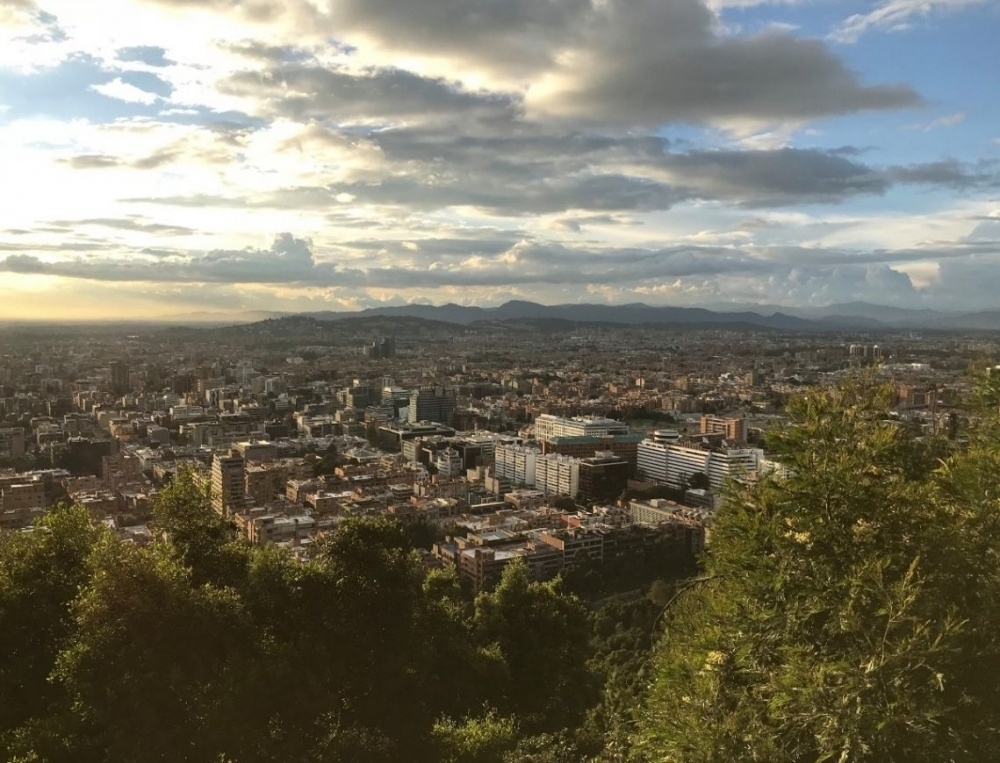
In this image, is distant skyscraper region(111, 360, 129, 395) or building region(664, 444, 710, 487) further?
distant skyscraper region(111, 360, 129, 395)

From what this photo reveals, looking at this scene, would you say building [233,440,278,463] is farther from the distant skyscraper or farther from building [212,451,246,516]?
the distant skyscraper

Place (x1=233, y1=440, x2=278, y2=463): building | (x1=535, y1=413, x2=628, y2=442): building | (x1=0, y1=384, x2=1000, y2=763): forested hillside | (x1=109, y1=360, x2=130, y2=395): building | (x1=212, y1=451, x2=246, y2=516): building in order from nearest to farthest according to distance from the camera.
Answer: (x1=0, y1=384, x2=1000, y2=763): forested hillside → (x1=212, y1=451, x2=246, y2=516): building → (x1=233, y1=440, x2=278, y2=463): building → (x1=535, y1=413, x2=628, y2=442): building → (x1=109, y1=360, x2=130, y2=395): building

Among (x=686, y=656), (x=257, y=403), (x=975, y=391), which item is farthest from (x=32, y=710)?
(x=257, y=403)

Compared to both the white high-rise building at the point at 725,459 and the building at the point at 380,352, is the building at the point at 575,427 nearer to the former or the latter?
the white high-rise building at the point at 725,459

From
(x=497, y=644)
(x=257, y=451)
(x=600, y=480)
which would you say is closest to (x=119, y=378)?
(x=257, y=451)

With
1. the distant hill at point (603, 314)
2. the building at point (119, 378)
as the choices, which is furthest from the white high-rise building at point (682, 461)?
the distant hill at point (603, 314)

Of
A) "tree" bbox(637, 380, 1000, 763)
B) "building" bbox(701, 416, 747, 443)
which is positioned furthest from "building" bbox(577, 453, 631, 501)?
"tree" bbox(637, 380, 1000, 763)

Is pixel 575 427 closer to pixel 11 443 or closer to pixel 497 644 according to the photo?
pixel 11 443

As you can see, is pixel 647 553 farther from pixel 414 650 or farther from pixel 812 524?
pixel 812 524
